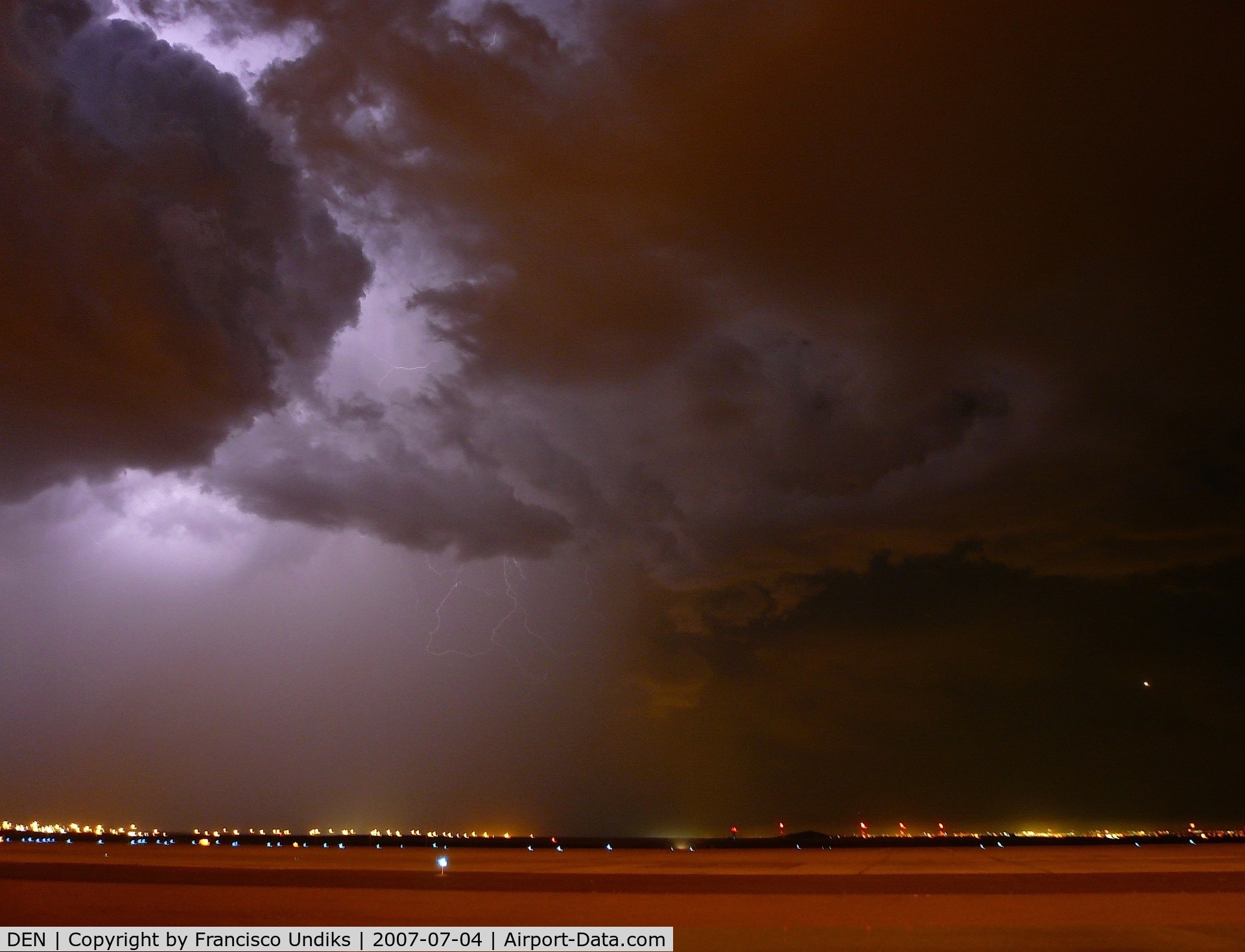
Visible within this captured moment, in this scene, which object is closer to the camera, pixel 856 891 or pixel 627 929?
pixel 627 929

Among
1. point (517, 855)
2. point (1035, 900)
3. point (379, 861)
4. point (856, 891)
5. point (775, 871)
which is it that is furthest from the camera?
point (517, 855)

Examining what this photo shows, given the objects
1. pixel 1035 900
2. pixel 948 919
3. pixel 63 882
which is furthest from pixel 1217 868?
pixel 63 882

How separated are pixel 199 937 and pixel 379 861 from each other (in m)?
18.4

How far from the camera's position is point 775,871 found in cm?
2459

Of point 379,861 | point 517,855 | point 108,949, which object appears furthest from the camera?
point 517,855

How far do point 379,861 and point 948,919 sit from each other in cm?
2214

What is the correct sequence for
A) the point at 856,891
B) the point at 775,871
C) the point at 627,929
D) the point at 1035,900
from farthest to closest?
the point at 775,871 → the point at 856,891 → the point at 1035,900 → the point at 627,929

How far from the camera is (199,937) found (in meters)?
13.2

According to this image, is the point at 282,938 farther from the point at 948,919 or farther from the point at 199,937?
the point at 948,919

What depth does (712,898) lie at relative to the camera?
733 inches

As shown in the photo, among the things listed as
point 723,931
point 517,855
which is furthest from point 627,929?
point 517,855

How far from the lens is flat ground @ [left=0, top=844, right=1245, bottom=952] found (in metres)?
13.8

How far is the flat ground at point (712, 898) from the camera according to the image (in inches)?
543

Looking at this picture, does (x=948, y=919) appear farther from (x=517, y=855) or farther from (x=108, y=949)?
(x=517, y=855)
